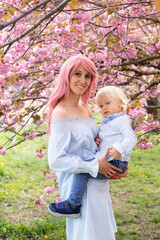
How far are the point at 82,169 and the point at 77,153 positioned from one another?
0.15 m

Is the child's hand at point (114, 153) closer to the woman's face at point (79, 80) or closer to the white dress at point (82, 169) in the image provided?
the white dress at point (82, 169)

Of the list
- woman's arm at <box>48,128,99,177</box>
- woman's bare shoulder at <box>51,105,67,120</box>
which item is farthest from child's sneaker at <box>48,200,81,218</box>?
woman's bare shoulder at <box>51,105,67,120</box>

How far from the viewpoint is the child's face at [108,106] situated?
77.4 inches

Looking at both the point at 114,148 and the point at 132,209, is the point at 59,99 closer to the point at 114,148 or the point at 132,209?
the point at 114,148

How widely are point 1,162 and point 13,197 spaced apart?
1564 millimetres

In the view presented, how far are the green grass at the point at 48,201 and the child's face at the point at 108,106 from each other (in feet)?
6.50

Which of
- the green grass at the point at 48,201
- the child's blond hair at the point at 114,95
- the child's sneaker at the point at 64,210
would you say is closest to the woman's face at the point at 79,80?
the child's blond hair at the point at 114,95

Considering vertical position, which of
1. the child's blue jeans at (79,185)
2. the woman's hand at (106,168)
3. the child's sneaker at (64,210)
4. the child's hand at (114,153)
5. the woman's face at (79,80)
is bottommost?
the child's sneaker at (64,210)

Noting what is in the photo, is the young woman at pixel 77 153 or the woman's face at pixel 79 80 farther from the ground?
the woman's face at pixel 79 80

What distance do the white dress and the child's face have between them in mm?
172

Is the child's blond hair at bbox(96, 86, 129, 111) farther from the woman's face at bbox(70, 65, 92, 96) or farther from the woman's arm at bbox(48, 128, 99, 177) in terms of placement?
the woman's arm at bbox(48, 128, 99, 177)

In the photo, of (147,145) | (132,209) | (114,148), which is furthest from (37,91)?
(132,209)

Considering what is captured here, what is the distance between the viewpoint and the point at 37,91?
3.31 metres

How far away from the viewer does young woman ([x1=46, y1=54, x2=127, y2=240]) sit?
1753 mm
